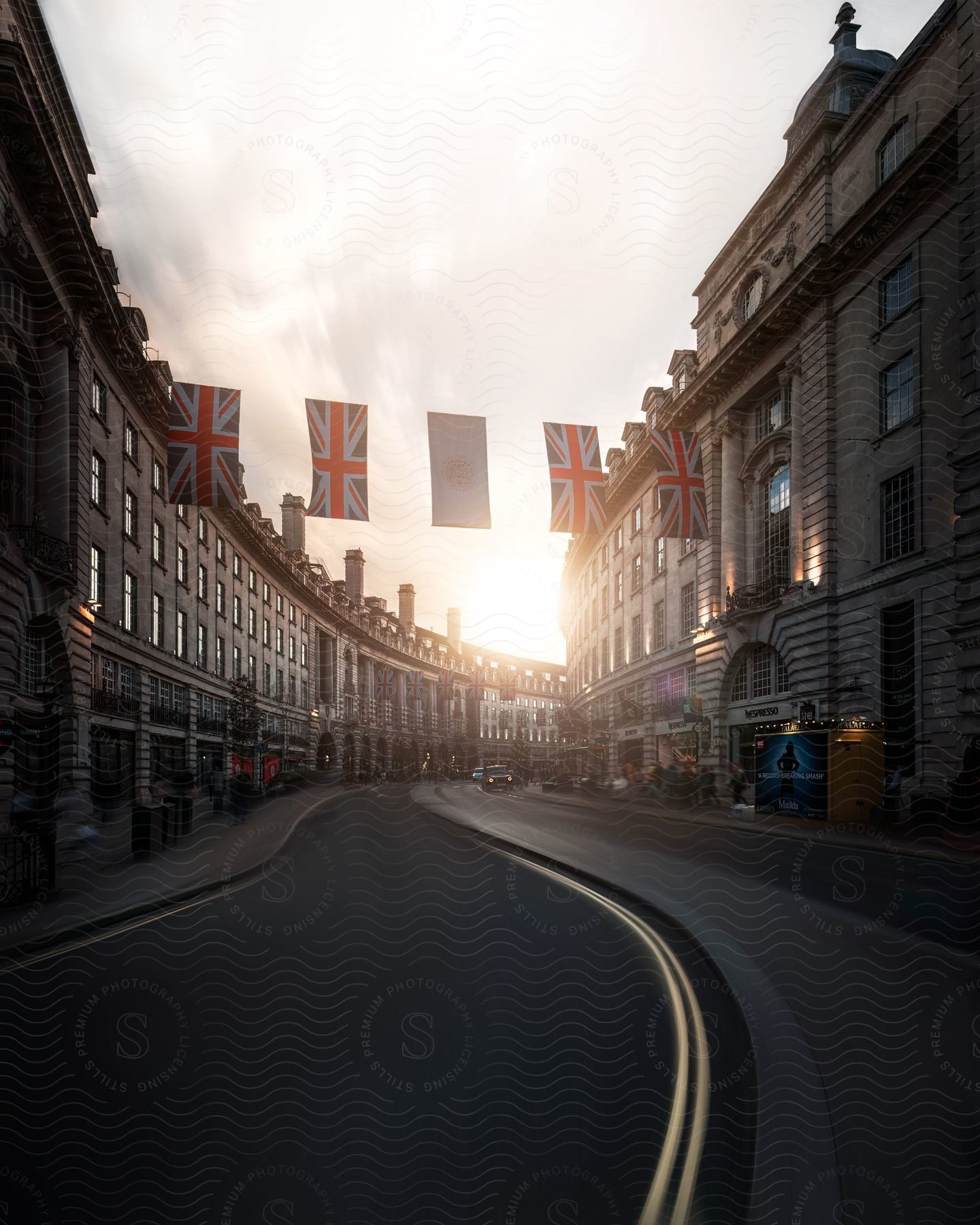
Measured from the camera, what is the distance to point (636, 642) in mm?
44844

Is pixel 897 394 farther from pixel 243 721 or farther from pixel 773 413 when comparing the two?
pixel 243 721

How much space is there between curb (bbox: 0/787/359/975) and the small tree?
25.2 metres

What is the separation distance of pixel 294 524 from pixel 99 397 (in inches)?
1598

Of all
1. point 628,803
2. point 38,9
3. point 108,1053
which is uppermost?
point 38,9

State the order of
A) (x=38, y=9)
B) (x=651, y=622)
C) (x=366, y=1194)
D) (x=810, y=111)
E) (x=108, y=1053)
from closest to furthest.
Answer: (x=366, y=1194)
(x=108, y=1053)
(x=38, y=9)
(x=810, y=111)
(x=651, y=622)

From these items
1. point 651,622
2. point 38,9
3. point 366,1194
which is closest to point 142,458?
point 38,9

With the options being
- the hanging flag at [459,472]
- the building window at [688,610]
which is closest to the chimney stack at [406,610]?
the building window at [688,610]

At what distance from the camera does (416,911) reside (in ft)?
33.0

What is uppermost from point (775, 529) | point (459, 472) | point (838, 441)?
point (838, 441)

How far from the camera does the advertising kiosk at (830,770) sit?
21.5m

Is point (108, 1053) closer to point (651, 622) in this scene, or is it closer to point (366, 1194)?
point (366, 1194)

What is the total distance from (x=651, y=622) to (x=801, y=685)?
587 inches

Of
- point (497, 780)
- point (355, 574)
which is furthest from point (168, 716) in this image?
point (355, 574)

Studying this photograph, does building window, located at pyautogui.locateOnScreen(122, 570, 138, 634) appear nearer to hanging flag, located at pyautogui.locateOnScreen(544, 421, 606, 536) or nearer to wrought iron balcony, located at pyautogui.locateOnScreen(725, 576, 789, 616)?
hanging flag, located at pyautogui.locateOnScreen(544, 421, 606, 536)
